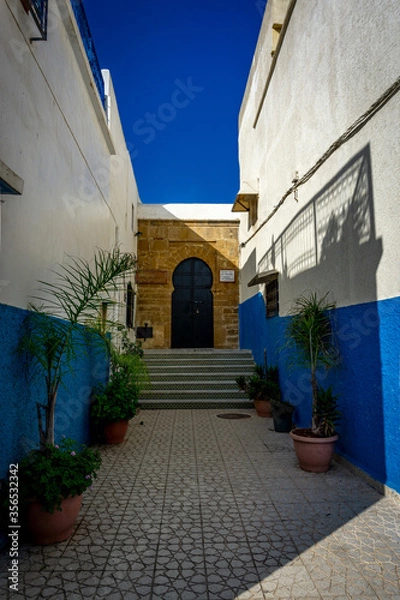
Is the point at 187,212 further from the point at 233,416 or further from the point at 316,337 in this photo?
the point at 316,337

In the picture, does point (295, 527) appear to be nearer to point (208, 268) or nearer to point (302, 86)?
point (302, 86)

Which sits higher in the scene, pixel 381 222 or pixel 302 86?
pixel 302 86

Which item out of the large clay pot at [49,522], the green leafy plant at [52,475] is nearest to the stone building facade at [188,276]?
the green leafy plant at [52,475]

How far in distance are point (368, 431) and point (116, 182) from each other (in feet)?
21.7

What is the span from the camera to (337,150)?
449cm

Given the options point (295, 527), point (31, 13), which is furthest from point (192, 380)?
point (31, 13)

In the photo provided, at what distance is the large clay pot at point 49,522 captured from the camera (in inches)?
104

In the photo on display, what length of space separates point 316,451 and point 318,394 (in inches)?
23.9

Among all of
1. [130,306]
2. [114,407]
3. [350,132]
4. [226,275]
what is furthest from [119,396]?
[226,275]

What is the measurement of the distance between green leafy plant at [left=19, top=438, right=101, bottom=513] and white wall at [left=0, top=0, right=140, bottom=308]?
110 centimetres

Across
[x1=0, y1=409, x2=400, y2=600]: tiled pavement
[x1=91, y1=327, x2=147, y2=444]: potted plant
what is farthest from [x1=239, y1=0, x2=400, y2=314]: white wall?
[x1=91, y1=327, x2=147, y2=444]: potted plant

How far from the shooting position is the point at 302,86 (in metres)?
5.58

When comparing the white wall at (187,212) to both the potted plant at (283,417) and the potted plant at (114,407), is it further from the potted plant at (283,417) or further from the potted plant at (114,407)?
the potted plant at (283,417)

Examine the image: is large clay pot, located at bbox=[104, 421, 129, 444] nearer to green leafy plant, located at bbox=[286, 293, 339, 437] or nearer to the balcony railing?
green leafy plant, located at bbox=[286, 293, 339, 437]
